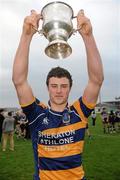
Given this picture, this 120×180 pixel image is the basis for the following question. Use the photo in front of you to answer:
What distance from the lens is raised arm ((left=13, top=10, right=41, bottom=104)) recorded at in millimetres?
3875

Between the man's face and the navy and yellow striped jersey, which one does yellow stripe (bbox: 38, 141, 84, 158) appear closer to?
the navy and yellow striped jersey

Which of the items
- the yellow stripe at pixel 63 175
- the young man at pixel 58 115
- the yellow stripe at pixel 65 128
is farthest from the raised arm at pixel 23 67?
the yellow stripe at pixel 63 175

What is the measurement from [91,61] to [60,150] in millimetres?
914

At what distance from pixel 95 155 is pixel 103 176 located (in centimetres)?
476

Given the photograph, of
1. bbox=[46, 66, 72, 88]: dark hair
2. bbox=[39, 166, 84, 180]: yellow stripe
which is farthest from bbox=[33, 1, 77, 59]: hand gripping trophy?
bbox=[39, 166, 84, 180]: yellow stripe

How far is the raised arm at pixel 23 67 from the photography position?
12.7 feet

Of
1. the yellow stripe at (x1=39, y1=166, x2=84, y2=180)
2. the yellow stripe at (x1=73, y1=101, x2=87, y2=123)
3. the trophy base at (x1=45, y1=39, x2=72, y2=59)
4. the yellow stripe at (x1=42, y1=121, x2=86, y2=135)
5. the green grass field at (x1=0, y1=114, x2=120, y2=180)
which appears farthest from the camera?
the green grass field at (x1=0, y1=114, x2=120, y2=180)

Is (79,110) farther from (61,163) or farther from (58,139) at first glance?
(61,163)

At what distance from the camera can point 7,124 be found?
18.1 m

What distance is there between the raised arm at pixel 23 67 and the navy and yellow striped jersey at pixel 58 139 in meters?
0.11

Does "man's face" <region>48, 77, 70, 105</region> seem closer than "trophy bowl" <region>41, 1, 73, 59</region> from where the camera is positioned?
No

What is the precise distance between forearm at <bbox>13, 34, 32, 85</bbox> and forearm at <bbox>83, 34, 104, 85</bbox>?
565 mm

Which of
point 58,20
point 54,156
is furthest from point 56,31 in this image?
point 54,156

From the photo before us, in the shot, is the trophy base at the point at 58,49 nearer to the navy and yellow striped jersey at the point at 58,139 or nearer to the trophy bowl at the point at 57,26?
the trophy bowl at the point at 57,26
